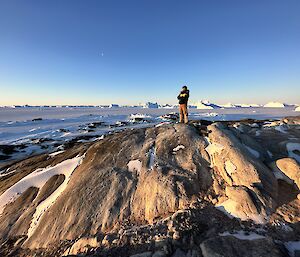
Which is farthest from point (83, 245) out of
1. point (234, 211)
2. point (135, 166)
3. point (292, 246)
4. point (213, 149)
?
point (213, 149)

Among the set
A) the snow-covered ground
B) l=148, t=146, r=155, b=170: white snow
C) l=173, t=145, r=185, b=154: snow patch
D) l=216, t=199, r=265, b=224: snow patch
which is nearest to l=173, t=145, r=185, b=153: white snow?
l=173, t=145, r=185, b=154: snow patch

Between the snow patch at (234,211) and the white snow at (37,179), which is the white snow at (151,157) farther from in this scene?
the white snow at (37,179)

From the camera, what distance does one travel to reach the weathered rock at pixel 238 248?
514 cm

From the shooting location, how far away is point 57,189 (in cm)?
990

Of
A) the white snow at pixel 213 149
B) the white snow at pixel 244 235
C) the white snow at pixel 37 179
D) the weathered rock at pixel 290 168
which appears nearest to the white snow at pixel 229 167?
the white snow at pixel 213 149

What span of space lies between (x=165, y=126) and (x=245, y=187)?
6.51 metres

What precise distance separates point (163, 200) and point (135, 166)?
251cm

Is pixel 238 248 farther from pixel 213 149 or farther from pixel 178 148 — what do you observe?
pixel 178 148

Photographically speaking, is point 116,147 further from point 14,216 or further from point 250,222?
point 250,222

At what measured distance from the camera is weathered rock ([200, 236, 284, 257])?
5.14 m

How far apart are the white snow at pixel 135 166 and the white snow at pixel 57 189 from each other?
317 cm

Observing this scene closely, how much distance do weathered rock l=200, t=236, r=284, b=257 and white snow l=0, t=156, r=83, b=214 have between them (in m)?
7.77

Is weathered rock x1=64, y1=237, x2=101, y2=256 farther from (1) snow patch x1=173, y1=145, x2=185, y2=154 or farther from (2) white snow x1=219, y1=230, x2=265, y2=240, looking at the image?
(1) snow patch x1=173, y1=145, x2=185, y2=154

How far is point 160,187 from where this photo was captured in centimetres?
834
